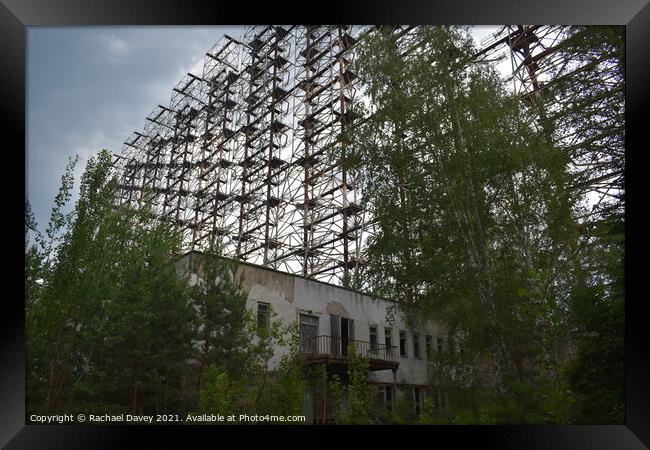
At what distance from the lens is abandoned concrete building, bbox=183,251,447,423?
9453mm

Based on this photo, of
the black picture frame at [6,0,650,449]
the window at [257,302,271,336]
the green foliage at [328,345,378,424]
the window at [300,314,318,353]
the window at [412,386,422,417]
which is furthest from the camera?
the window at [300,314,318,353]

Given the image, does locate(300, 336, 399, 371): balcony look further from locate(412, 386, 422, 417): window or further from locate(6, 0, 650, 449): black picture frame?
locate(6, 0, 650, 449): black picture frame

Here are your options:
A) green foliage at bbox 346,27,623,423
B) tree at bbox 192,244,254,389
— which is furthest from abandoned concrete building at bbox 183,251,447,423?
green foliage at bbox 346,27,623,423

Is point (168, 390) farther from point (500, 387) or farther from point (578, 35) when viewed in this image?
point (578, 35)

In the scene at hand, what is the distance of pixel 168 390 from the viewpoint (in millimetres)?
8773

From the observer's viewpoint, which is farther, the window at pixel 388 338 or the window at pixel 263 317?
the window at pixel 388 338

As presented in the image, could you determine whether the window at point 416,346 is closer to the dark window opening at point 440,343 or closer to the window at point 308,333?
the dark window opening at point 440,343

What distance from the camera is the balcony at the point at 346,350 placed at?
10.2 meters

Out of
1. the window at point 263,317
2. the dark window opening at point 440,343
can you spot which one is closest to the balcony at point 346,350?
the window at point 263,317

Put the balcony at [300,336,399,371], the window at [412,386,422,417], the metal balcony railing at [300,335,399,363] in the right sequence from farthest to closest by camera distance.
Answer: the metal balcony railing at [300,335,399,363]
the balcony at [300,336,399,371]
the window at [412,386,422,417]

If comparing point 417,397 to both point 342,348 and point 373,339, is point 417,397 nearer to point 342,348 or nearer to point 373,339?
point 373,339
